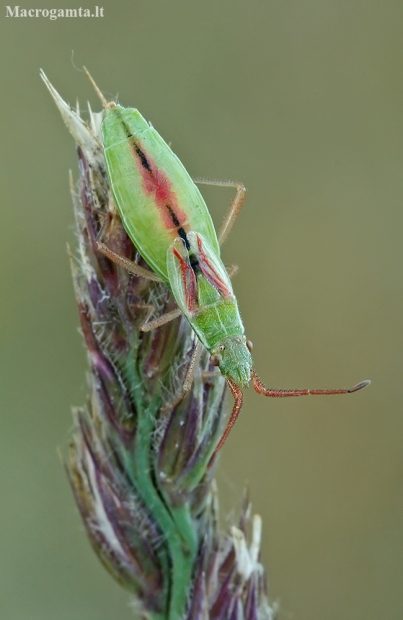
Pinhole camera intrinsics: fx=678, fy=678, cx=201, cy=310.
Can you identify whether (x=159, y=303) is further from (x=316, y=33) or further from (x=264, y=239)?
(x=316, y=33)

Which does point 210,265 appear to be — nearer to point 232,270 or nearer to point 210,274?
point 210,274

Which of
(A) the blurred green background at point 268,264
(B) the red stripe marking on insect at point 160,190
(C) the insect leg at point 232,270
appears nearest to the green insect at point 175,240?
(B) the red stripe marking on insect at point 160,190

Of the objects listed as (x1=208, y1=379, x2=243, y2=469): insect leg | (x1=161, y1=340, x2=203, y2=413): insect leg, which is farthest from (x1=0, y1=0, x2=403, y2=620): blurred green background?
(x1=161, y1=340, x2=203, y2=413): insect leg

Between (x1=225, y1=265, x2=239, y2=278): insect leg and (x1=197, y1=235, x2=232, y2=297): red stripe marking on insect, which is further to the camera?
(x1=225, y1=265, x2=239, y2=278): insect leg

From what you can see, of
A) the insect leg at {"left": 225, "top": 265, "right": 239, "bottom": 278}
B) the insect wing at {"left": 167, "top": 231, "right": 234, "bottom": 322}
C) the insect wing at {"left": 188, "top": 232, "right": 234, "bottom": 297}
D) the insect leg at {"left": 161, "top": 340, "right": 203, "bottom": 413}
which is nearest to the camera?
the insect leg at {"left": 161, "top": 340, "right": 203, "bottom": 413}

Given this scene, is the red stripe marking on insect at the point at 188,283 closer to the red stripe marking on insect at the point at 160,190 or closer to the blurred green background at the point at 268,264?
the red stripe marking on insect at the point at 160,190

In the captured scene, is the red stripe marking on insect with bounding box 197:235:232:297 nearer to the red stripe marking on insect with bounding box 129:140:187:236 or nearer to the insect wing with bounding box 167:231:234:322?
the insect wing with bounding box 167:231:234:322

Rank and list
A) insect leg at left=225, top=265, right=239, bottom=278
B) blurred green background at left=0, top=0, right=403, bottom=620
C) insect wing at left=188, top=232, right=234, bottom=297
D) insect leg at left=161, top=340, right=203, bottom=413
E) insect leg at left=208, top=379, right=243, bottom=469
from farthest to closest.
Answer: blurred green background at left=0, top=0, right=403, bottom=620
insect leg at left=225, top=265, right=239, bottom=278
insect wing at left=188, top=232, right=234, bottom=297
insect leg at left=208, top=379, right=243, bottom=469
insect leg at left=161, top=340, right=203, bottom=413

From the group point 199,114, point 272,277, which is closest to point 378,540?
point 272,277

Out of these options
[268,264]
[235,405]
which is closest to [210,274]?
[235,405]
